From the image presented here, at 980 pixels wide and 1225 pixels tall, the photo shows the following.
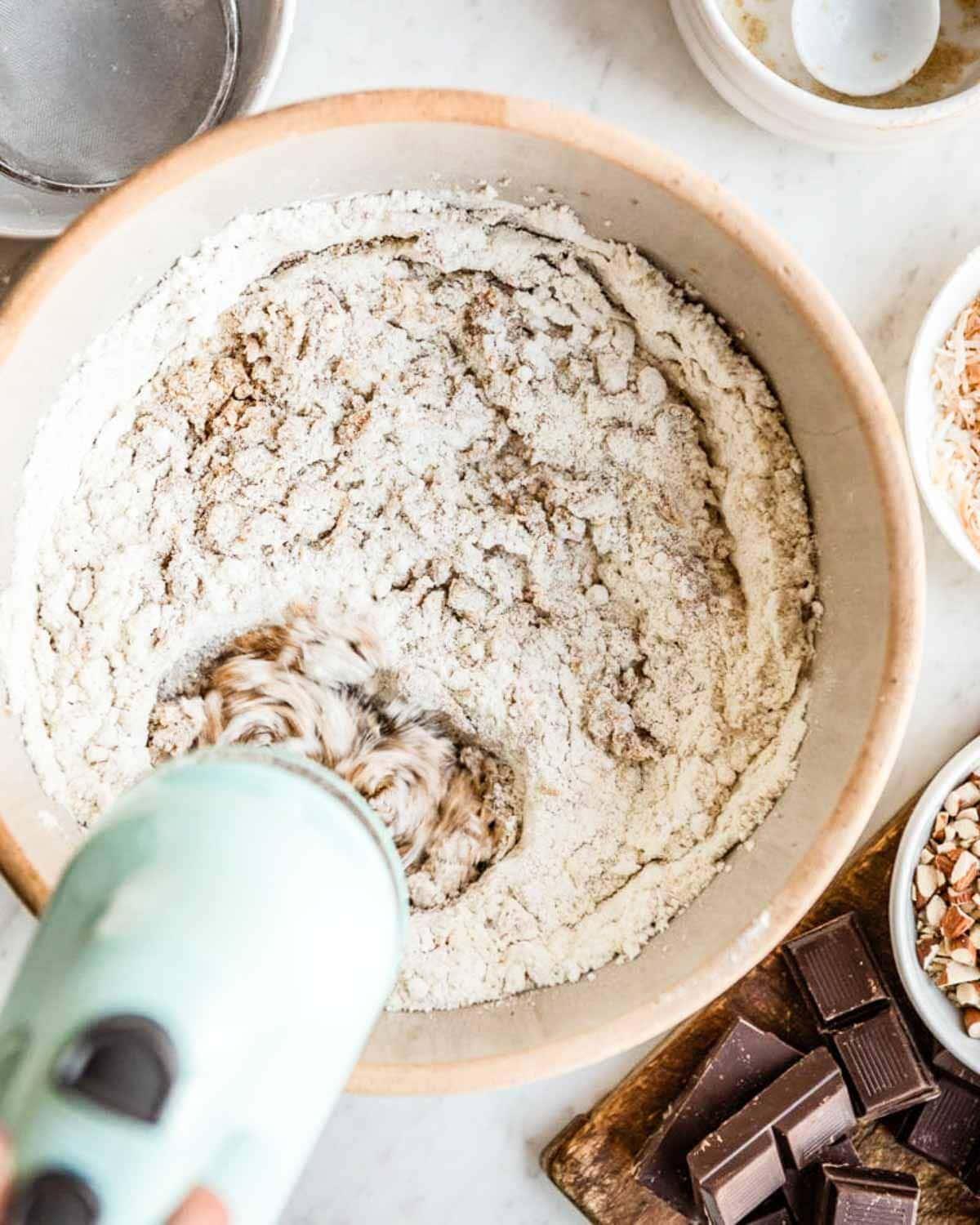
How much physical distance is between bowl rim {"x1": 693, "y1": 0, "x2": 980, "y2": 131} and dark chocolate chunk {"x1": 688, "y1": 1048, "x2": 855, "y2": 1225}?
86 cm

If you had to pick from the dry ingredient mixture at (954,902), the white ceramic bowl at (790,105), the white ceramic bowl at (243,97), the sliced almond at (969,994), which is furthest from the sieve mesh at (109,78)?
the sliced almond at (969,994)

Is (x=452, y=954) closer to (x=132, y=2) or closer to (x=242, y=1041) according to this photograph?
(x=242, y=1041)

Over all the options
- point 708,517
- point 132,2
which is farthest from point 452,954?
point 132,2

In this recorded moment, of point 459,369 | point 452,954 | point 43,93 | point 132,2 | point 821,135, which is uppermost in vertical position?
point 821,135

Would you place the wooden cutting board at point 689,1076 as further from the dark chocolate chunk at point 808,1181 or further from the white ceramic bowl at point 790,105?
the white ceramic bowl at point 790,105

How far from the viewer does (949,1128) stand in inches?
43.7

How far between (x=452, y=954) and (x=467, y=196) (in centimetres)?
62

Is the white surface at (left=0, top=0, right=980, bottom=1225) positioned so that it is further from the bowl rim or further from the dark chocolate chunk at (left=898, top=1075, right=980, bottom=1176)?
the dark chocolate chunk at (left=898, top=1075, right=980, bottom=1176)

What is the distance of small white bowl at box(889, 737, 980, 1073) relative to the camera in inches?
42.3

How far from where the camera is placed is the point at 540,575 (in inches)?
39.0

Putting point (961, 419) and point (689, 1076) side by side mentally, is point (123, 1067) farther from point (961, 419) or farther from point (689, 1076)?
point (961, 419)

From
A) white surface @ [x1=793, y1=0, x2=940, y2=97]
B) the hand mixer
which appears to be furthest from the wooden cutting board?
white surface @ [x1=793, y1=0, x2=940, y2=97]

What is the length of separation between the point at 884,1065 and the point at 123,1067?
841 millimetres

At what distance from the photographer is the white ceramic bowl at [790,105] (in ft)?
3.27
